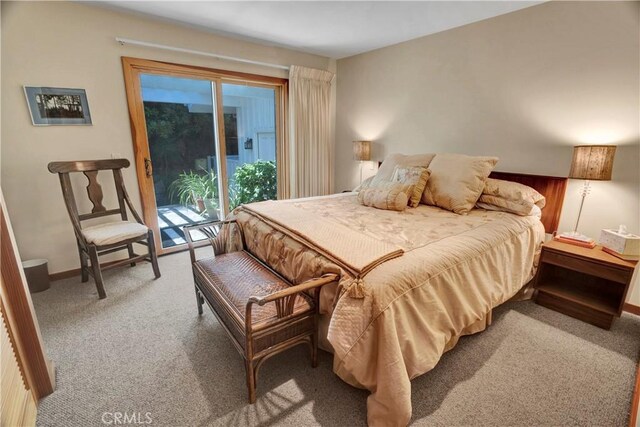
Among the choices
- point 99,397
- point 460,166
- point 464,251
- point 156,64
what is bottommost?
point 99,397

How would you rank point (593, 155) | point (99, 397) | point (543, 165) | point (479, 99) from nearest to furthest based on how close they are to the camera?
point (99, 397)
point (593, 155)
point (543, 165)
point (479, 99)

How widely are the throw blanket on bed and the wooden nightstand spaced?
1475 mm

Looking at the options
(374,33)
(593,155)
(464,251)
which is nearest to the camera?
(464,251)

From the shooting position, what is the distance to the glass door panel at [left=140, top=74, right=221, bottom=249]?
10.4ft

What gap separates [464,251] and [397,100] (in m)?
2.47

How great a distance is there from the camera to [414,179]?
2646 mm

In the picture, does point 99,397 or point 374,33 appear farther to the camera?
point 374,33

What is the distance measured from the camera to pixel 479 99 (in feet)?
9.46

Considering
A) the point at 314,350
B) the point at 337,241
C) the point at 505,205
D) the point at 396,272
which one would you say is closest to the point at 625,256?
the point at 505,205

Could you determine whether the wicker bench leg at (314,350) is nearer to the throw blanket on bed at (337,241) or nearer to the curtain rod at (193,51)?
the throw blanket on bed at (337,241)

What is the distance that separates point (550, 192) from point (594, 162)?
1.62 feet

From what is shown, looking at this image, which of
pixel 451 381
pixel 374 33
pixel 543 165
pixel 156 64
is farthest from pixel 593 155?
pixel 156 64

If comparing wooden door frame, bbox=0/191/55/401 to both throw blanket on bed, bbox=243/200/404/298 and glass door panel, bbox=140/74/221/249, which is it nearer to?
throw blanket on bed, bbox=243/200/404/298

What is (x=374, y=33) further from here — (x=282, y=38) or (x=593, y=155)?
(x=593, y=155)
